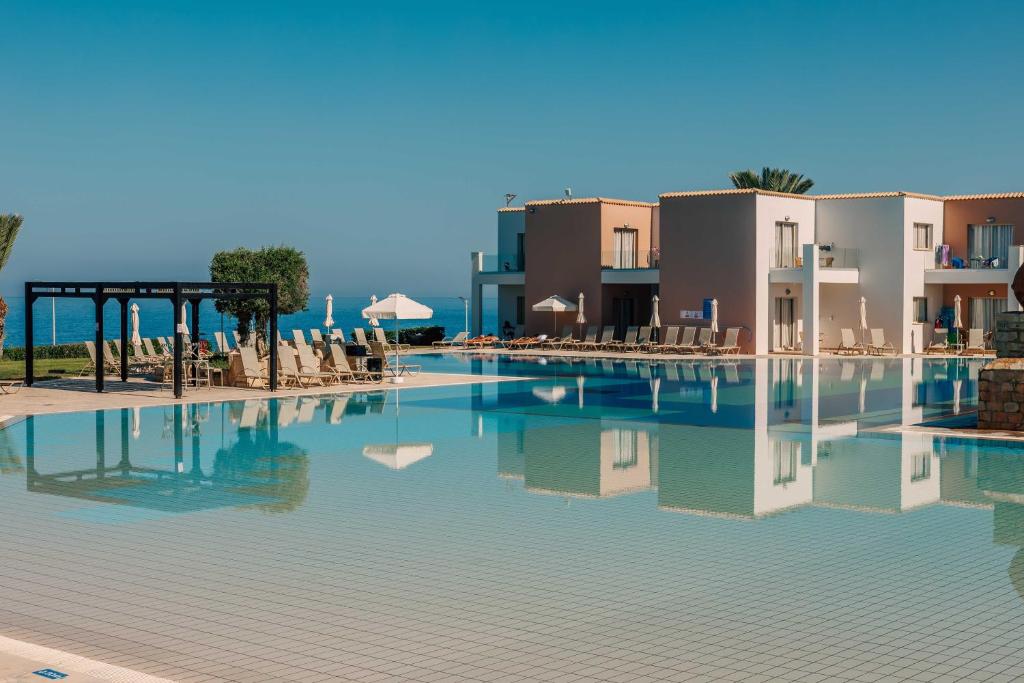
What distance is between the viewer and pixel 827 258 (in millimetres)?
35156

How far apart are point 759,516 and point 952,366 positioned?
2133cm

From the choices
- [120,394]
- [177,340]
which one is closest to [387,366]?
[120,394]

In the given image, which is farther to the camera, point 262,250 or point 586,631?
point 262,250

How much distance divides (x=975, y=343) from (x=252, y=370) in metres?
21.6

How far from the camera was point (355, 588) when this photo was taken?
25.9 ft

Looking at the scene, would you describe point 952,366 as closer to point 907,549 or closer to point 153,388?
point 153,388

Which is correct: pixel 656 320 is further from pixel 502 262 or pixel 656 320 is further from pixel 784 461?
pixel 784 461

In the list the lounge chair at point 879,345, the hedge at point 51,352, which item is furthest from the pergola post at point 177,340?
the lounge chair at point 879,345

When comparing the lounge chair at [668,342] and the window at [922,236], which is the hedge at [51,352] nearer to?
the lounge chair at [668,342]

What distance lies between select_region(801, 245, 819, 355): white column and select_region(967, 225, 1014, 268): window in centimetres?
553

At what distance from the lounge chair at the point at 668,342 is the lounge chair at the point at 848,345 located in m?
4.75

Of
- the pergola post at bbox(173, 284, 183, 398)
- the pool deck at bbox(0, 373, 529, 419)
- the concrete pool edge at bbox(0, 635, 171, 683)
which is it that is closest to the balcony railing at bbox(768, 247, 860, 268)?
the pool deck at bbox(0, 373, 529, 419)

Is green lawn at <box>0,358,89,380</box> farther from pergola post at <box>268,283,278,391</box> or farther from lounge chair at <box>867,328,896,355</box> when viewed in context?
lounge chair at <box>867,328,896,355</box>

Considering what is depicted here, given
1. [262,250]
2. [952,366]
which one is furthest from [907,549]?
[262,250]
